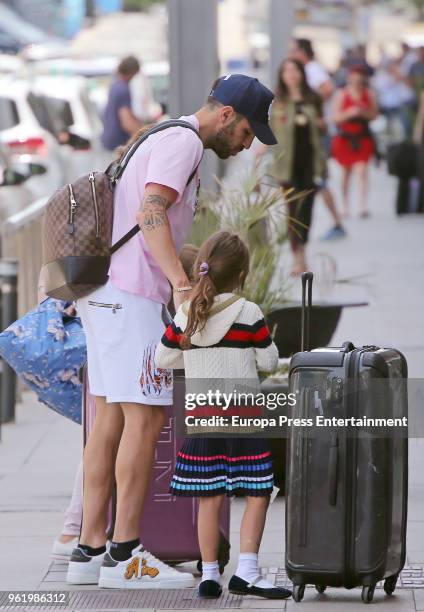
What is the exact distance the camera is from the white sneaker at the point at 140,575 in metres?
5.48

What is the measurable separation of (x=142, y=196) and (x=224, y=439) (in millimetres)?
884

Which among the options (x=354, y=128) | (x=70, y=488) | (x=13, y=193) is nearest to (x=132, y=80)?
(x=354, y=128)

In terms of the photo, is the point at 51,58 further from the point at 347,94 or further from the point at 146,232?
the point at 146,232

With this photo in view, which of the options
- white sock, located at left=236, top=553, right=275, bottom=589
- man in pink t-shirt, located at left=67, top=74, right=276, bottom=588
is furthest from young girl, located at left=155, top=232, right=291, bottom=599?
man in pink t-shirt, located at left=67, top=74, right=276, bottom=588

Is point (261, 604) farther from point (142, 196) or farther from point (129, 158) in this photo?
point (129, 158)

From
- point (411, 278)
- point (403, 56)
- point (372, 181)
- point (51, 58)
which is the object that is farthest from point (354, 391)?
point (403, 56)

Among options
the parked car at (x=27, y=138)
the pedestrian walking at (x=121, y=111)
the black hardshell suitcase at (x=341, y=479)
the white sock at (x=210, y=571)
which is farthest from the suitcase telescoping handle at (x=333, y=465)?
the parked car at (x=27, y=138)

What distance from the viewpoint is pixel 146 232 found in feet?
17.4

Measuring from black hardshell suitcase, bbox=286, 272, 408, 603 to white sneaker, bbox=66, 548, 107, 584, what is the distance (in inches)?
29.9

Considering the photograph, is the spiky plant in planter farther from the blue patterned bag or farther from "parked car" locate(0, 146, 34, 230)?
"parked car" locate(0, 146, 34, 230)

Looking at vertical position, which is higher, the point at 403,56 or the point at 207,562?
the point at 403,56

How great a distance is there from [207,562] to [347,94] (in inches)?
570

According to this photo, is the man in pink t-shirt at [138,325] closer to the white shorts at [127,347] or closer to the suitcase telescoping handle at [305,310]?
the white shorts at [127,347]

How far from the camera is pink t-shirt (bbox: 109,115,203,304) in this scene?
532 cm
